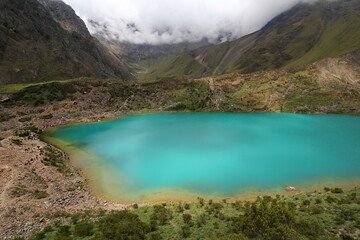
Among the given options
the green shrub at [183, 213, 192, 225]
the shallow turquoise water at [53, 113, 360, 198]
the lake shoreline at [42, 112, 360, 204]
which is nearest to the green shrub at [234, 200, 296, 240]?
the green shrub at [183, 213, 192, 225]

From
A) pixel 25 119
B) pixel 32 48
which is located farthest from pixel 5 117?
pixel 32 48

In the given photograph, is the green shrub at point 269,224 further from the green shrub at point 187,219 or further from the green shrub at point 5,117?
the green shrub at point 5,117

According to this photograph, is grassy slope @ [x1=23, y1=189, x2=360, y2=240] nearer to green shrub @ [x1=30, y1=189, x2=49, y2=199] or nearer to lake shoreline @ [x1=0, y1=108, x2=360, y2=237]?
lake shoreline @ [x1=0, y1=108, x2=360, y2=237]

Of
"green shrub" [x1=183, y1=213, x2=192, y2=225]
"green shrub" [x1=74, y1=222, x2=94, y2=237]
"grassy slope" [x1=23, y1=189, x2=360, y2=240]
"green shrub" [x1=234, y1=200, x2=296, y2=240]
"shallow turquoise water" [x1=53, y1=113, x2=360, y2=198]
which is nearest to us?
"green shrub" [x1=234, y1=200, x2=296, y2=240]

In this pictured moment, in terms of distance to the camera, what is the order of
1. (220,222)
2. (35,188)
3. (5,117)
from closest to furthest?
(220,222) < (35,188) < (5,117)

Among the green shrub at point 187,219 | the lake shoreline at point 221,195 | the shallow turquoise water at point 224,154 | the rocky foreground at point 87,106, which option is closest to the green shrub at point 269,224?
the green shrub at point 187,219

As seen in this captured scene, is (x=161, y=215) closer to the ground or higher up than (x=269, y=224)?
closer to the ground

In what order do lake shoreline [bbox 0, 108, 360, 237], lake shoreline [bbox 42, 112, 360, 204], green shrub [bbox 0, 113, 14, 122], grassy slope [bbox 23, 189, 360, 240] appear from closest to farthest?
grassy slope [bbox 23, 189, 360, 240], lake shoreline [bbox 0, 108, 360, 237], lake shoreline [bbox 42, 112, 360, 204], green shrub [bbox 0, 113, 14, 122]

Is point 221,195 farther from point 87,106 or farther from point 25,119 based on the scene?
point 87,106

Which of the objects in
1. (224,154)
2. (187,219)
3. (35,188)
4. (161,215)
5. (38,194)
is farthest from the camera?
(224,154)
